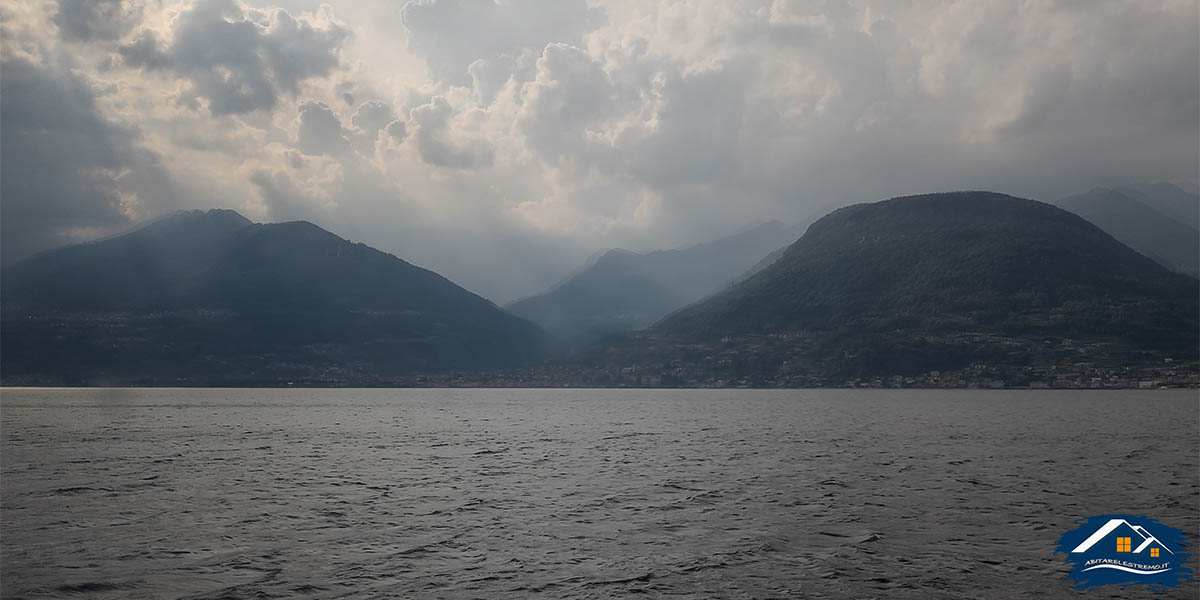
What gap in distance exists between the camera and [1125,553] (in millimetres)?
30953

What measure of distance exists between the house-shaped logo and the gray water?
3.13 feet

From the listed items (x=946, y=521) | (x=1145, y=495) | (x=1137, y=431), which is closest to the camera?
(x=946, y=521)

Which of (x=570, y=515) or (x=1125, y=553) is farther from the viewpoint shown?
(x=570, y=515)

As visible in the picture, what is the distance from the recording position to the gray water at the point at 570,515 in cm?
2742

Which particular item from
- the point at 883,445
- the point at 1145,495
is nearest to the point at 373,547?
the point at 1145,495

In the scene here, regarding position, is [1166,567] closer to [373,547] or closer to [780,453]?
[373,547]

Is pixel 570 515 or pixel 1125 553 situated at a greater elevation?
pixel 1125 553

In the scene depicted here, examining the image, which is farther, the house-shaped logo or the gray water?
the house-shaped logo

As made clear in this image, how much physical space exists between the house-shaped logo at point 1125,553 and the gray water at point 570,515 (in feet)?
3.13

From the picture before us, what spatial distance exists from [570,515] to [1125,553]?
26964mm

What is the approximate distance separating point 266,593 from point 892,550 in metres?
26.6

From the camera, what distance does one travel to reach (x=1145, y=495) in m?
47.3

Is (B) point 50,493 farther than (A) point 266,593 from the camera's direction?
Yes

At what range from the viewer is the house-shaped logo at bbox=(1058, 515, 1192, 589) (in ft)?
90.9
